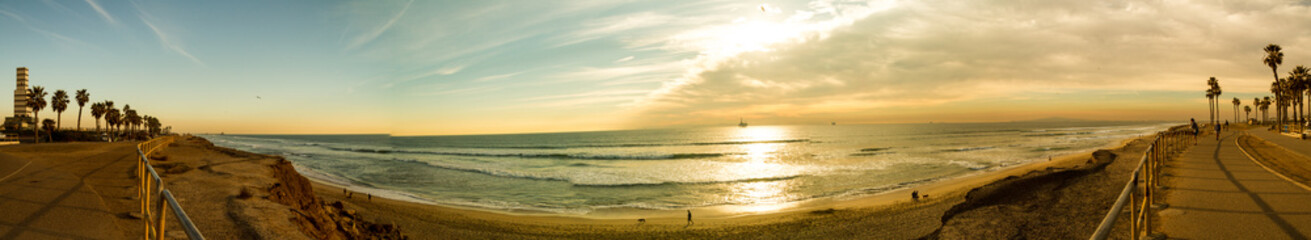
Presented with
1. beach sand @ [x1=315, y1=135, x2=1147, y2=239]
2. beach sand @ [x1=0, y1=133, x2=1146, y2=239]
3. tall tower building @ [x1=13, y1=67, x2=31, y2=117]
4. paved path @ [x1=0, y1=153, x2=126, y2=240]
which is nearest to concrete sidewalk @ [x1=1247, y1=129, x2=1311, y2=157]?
beach sand @ [x1=315, y1=135, x2=1147, y2=239]

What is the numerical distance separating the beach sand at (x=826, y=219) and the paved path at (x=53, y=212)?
20.3ft

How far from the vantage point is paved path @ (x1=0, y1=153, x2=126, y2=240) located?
6.40 m

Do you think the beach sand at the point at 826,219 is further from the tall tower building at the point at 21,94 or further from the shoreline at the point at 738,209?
the tall tower building at the point at 21,94

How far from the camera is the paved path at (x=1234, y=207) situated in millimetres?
6266

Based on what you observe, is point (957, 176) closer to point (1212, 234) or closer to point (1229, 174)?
point (1229, 174)

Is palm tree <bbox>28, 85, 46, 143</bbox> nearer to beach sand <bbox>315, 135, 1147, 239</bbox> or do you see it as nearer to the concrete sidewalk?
beach sand <bbox>315, 135, 1147, 239</bbox>

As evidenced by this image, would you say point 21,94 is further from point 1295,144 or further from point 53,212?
point 1295,144

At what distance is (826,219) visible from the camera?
14.9 m

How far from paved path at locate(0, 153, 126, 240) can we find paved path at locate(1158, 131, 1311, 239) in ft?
45.0

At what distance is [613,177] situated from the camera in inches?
1243

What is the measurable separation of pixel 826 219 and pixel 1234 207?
825 centimetres

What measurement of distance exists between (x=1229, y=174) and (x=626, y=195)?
18.7 metres

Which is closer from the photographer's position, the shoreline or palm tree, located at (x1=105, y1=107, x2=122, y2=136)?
the shoreline

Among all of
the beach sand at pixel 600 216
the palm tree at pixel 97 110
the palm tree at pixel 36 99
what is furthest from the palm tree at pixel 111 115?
the beach sand at pixel 600 216
